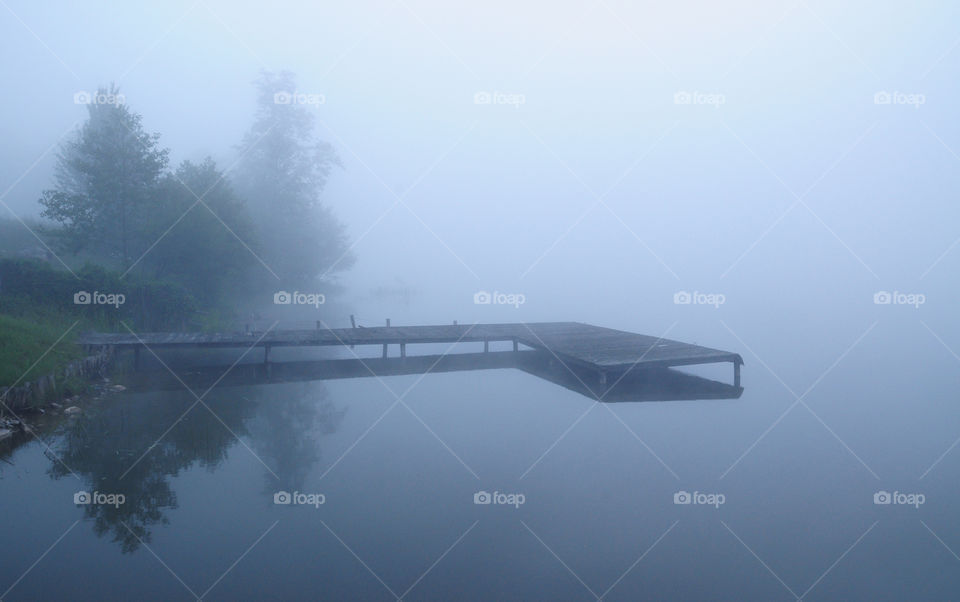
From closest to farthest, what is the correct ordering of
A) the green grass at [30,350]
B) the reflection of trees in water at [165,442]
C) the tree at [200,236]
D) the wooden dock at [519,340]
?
the reflection of trees in water at [165,442] < the green grass at [30,350] < the wooden dock at [519,340] < the tree at [200,236]

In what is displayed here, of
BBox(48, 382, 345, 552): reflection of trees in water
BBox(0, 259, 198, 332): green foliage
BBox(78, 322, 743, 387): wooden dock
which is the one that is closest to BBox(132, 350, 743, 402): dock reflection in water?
BBox(78, 322, 743, 387): wooden dock

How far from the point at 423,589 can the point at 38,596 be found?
12.6 ft

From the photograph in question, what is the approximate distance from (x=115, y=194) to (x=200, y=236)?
3566mm

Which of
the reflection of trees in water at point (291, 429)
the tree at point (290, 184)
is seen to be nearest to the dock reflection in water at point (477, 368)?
the reflection of trees in water at point (291, 429)

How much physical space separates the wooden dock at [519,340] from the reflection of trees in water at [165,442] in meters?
3.36

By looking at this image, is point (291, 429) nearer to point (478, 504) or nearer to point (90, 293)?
point (478, 504)

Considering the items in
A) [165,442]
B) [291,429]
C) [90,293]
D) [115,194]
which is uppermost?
[115,194]

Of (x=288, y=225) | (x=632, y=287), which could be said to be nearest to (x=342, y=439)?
(x=288, y=225)

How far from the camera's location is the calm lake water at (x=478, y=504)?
731 centimetres

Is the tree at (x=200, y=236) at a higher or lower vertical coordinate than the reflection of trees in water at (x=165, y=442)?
higher

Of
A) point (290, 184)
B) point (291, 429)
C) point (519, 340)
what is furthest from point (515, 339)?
point (290, 184)

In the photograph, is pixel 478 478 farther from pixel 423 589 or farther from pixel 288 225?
pixel 288 225

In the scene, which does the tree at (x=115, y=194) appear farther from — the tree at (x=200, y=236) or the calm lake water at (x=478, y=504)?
the calm lake water at (x=478, y=504)

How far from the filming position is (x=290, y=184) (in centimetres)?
3906
